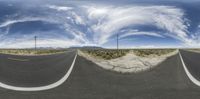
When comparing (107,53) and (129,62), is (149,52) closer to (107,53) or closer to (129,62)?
(129,62)

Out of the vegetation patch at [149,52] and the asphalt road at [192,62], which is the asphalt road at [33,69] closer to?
the vegetation patch at [149,52]

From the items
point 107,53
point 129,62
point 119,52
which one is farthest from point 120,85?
point 129,62

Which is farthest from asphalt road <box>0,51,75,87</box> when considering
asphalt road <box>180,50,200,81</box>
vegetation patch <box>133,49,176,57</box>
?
asphalt road <box>180,50,200,81</box>

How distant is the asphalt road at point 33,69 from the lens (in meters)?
38.3

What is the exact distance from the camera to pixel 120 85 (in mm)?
39594

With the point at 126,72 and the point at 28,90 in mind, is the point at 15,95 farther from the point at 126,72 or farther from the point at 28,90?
the point at 126,72

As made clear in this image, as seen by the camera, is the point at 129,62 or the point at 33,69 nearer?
the point at 33,69

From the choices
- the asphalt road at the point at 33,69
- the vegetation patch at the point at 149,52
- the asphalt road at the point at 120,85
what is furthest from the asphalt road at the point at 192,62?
the asphalt road at the point at 33,69

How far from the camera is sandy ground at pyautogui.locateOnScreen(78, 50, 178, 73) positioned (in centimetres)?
4312

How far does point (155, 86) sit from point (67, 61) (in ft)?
28.8

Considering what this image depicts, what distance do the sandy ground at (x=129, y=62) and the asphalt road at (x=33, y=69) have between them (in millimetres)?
2828

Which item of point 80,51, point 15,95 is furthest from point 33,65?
point 15,95

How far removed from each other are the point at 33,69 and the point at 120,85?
26.3 feet

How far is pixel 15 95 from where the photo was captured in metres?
34.1
